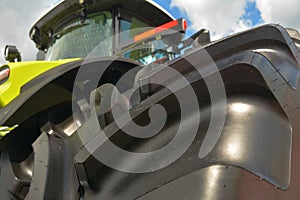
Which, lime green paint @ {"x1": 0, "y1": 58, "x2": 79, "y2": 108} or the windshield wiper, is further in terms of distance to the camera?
the windshield wiper

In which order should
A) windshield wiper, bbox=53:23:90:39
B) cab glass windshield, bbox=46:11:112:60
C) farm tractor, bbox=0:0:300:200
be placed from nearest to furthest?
1. farm tractor, bbox=0:0:300:200
2. cab glass windshield, bbox=46:11:112:60
3. windshield wiper, bbox=53:23:90:39

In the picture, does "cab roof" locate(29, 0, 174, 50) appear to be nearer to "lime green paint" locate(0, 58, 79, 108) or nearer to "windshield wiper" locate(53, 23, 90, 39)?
"windshield wiper" locate(53, 23, 90, 39)

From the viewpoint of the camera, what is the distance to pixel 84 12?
2.84 meters

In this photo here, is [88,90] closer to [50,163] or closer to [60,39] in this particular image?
[50,163]

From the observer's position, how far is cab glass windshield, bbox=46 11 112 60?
2709 millimetres

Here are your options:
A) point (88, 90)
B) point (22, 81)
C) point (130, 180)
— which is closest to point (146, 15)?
point (22, 81)

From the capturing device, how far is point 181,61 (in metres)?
1.19

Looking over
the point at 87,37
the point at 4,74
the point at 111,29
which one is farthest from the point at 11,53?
the point at 111,29

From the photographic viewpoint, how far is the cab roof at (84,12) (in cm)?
279

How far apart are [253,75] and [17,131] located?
112 centimetres

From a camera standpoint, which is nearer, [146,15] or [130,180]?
[130,180]

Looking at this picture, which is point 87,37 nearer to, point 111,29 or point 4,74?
point 111,29

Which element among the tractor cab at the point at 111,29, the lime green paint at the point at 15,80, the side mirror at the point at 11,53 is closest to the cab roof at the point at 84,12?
the tractor cab at the point at 111,29

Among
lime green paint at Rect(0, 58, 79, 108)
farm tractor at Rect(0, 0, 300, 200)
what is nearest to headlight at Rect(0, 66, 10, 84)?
lime green paint at Rect(0, 58, 79, 108)
